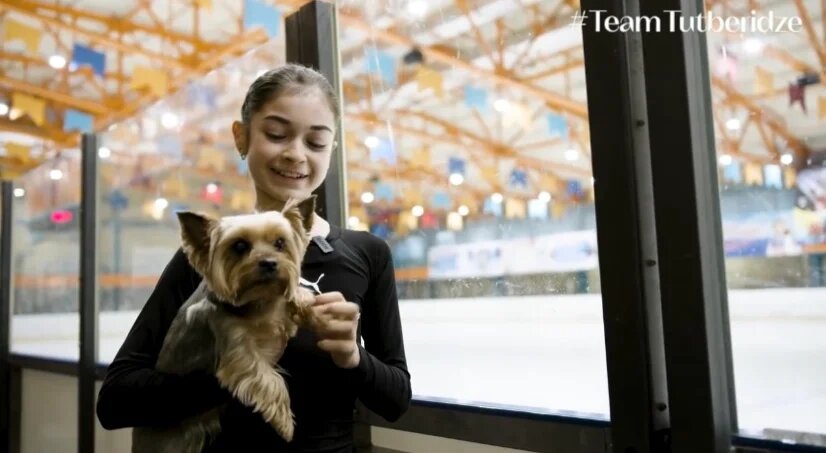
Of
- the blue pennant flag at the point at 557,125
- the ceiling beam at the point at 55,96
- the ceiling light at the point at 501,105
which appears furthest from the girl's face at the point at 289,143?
the ceiling beam at the point at 55,96

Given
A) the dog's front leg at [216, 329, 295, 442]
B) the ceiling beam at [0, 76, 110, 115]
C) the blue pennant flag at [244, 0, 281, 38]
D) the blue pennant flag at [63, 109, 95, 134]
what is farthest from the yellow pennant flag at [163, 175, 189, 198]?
the ceiling beam at [0, 76, 110, 115]

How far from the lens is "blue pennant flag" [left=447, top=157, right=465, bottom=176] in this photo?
3.35 m

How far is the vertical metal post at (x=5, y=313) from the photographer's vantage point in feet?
18.3

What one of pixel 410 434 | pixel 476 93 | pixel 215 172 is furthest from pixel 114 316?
pixel 410 434

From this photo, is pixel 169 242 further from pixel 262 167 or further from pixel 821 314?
pixel 821 314

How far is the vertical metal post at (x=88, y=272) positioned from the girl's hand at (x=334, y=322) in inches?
145

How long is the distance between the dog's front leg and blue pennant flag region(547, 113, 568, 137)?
5.82ft

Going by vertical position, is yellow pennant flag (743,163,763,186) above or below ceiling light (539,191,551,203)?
below

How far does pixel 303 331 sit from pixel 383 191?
5.85ft

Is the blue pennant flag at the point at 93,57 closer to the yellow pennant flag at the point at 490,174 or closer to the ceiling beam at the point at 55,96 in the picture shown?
the yellow pennant flag at the point at 490,174

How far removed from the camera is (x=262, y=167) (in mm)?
1437

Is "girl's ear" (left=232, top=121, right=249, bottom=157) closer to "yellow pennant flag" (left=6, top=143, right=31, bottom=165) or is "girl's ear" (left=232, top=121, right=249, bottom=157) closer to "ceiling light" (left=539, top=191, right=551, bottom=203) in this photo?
"ceiling light" (left=539, top=191, right=551, bottom=203)

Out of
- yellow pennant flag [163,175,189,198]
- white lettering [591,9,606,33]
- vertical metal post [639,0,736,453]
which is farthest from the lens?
yellow pennant flag [163,175,189,198]

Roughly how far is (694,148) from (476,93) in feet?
6.73
